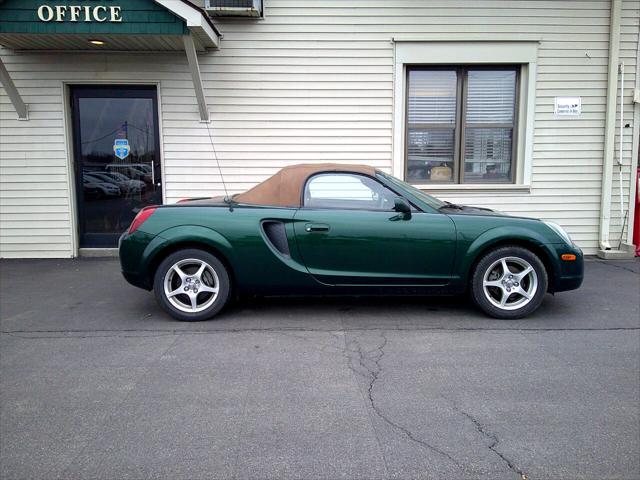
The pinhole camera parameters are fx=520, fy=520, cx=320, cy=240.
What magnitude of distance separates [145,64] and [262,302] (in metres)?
4.74

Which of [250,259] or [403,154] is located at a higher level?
[403,154]

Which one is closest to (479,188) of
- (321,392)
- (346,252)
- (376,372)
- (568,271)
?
(568,271)

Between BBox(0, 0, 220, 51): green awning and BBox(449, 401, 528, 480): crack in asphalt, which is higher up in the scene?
BBox(0, 0, 220, 51): green awning

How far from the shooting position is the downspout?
8.23 meters

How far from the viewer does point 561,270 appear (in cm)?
509

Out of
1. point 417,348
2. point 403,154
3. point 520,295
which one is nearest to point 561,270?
point 520,295

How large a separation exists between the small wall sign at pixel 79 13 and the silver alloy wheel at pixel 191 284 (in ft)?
12.1

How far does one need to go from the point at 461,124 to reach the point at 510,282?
14.3 feet

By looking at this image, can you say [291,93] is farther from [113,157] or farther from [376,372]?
[376,372]

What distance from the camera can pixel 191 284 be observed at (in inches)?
199

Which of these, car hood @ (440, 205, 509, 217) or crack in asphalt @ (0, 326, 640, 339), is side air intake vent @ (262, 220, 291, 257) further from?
car hood @ (440, 205, 509, 217)

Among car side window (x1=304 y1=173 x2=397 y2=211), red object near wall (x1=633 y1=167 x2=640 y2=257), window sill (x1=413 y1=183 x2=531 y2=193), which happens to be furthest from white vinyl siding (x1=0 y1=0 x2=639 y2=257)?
car side window (x1=304 y1=173 x2=397 y2=211)

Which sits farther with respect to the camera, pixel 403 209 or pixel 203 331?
pixel 403 209

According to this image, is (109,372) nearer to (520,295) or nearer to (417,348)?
(417,348)
